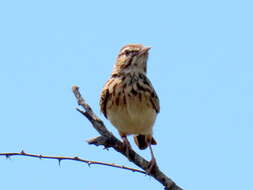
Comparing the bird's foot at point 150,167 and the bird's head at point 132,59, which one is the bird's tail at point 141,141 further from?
the bird's foot at point 150,167

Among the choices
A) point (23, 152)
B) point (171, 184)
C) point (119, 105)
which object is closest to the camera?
point (23, 152)

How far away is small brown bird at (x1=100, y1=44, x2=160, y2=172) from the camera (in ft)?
22.6

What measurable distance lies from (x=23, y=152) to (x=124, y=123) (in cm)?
324

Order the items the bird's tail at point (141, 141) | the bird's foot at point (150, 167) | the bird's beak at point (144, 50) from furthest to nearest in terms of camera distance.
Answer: the bird's tail at point (141, 141) < the bird's beak at point (144, 50) < the bird's foot at point (150, 167)

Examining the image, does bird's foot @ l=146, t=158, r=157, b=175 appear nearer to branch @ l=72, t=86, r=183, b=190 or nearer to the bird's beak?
branch @ l=72, t=86, r=183, b=190

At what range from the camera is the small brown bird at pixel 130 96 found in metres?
6.90

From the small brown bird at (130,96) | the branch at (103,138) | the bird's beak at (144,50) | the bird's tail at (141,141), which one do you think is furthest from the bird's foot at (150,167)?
the bird's tail at (141,141)

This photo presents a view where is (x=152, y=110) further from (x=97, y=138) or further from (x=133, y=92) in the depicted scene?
(x=97, y=138)

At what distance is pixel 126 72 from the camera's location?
7.31 metres

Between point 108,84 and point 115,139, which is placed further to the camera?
point 108,84

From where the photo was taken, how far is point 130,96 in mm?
6918

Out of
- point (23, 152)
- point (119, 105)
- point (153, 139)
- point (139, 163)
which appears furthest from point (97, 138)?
point (153, 139)

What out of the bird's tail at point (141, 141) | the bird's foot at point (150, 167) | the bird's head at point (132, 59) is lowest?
the bird's foot at point (150, 167)

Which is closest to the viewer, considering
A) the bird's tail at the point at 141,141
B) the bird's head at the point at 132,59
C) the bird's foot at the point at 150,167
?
the bird's foot at the point at 150,167
